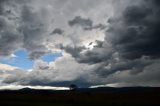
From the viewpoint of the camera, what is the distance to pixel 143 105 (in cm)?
8175

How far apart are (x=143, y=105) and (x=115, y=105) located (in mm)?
8890

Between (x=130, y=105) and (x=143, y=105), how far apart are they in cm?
434

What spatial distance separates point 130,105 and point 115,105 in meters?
4.72

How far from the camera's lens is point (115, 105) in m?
82.1

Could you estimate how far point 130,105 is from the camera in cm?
8106
